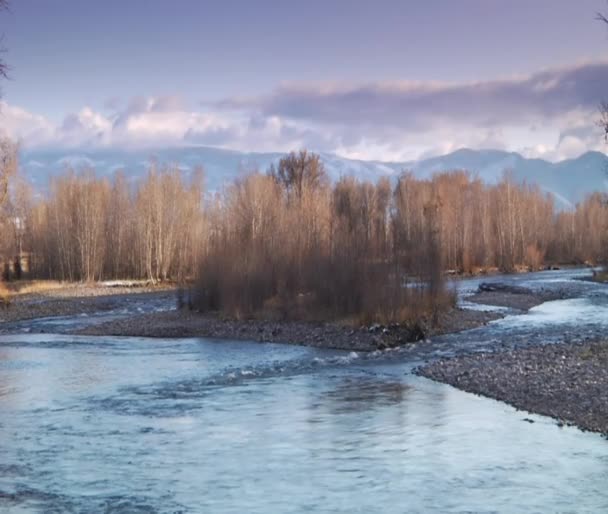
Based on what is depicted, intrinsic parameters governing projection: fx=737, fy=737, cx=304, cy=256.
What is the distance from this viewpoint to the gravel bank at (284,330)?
26.0 m

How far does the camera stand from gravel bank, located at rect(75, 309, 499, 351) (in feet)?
85.1

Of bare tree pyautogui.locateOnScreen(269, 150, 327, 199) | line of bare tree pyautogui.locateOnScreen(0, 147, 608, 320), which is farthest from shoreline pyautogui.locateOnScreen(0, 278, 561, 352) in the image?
bare tree pyautogui.locateOnScreen(269, 150, 327, 199)

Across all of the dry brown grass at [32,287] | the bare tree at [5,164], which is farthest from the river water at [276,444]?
the dry brown grass at [32,287]

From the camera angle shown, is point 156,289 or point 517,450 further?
point 156,289

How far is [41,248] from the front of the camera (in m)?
69.6

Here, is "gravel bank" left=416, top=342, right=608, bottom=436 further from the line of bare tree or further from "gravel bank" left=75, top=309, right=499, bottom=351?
the line of bare tree

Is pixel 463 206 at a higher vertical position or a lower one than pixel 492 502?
higher

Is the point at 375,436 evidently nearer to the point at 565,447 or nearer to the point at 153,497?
the point at 565,447

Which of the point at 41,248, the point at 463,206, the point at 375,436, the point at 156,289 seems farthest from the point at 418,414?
the point at 463,206

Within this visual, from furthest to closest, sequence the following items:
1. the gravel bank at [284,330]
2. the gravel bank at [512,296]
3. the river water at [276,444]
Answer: the gravel bank at [512,296]
the gravel bank at [284,330]
the river water at [276,444]

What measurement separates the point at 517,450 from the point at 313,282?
2004 centimetres

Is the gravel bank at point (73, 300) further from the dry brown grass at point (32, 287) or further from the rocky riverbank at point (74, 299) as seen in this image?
the dry brown grass at point (32, 287)

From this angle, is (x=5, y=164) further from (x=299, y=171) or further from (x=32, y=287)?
(x=299, y=171)

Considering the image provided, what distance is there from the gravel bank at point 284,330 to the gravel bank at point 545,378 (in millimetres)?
4898
